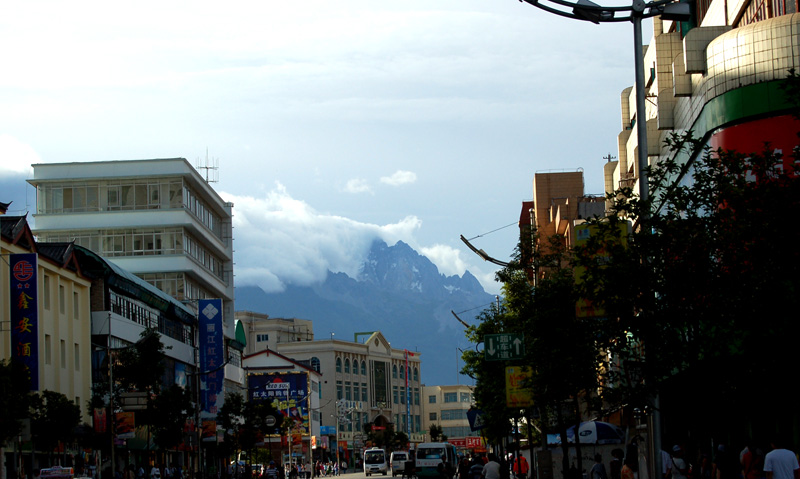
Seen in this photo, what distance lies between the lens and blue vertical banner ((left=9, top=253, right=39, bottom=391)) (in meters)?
48.1

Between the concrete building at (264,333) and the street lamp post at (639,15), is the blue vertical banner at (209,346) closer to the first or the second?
the street lamp post at (639,15)

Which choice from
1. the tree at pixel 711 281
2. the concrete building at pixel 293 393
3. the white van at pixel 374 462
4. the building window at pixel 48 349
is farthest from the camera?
the concrete building at pixel 293 393

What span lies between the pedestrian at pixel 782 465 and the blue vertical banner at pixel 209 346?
232 ft

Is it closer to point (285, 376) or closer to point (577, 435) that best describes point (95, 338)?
point (577, 435)

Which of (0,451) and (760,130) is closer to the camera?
(760,130)

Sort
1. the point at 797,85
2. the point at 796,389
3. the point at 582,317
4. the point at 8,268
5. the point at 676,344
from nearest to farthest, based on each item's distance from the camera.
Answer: the point at 797,85 < the point at 796,389 < the point at 676,344 < the point at 582,317 < the point at 8,268

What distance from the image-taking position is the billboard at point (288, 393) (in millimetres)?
132250

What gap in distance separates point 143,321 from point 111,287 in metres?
6.25

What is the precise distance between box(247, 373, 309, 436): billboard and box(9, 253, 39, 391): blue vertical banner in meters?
79.1

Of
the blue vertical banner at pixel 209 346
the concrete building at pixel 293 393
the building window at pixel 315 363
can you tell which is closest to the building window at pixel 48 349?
the blue vertical banner at pixel 209 346

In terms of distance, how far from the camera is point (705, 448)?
3719cm

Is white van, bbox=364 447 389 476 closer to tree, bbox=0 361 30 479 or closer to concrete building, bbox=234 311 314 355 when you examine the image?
tree, bbox=0 361 30 479

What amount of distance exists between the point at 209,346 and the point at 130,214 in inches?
510

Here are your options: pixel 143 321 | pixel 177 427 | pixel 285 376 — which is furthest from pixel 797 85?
pixel 285 376
